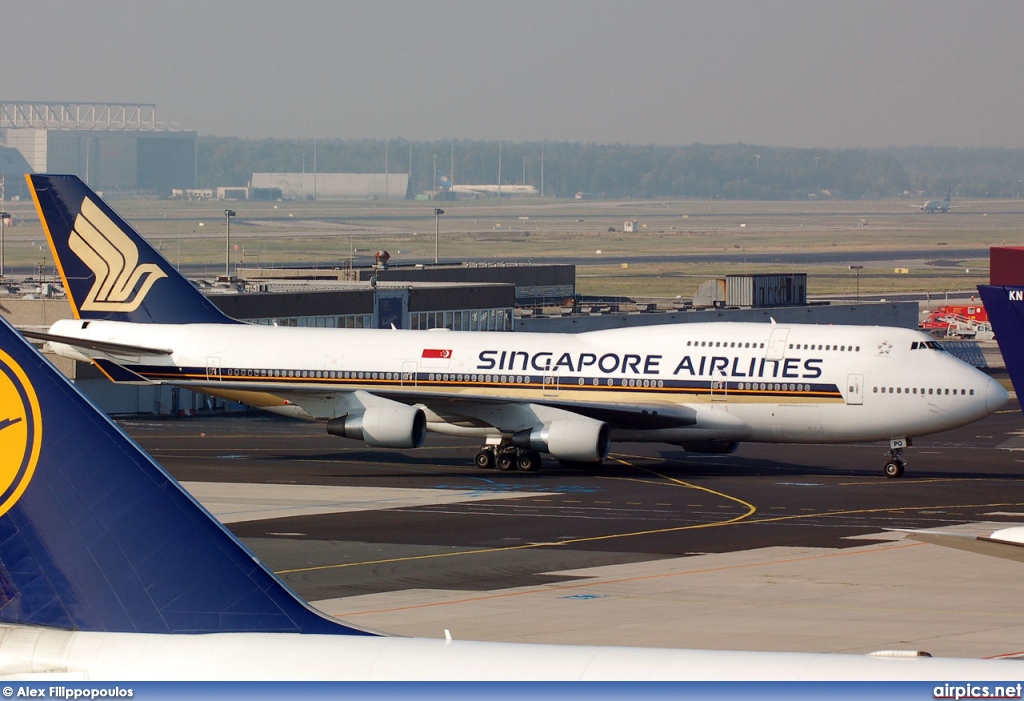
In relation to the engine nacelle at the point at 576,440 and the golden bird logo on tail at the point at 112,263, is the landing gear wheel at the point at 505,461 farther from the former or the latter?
the golden bird logo on tail at the point at 112,263

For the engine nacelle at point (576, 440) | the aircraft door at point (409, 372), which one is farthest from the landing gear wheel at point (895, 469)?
the aircraft door at point (409, 372)

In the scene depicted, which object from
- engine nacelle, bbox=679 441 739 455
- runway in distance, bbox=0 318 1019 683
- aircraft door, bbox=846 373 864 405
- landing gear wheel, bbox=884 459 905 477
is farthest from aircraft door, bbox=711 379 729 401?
runway in distance, bbox=0 318 1019 683

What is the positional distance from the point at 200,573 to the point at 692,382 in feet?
121

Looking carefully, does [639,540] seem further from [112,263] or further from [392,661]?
[392,661]

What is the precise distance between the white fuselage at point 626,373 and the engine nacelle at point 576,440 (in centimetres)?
91

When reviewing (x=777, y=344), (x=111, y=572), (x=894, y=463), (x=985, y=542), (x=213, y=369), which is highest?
(x=111, y=572)

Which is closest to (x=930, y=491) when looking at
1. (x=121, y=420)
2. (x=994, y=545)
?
(x=994, y=545)

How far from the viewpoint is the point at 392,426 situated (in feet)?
154

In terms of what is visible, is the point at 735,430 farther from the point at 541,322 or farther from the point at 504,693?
the point at 504,693

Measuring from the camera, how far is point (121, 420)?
6500 cm

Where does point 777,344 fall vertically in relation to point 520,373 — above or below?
above

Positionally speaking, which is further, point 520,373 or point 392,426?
point 520,373

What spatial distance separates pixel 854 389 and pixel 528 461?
1038 cm

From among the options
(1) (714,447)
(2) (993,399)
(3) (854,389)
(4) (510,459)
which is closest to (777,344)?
(3) (854,389)
